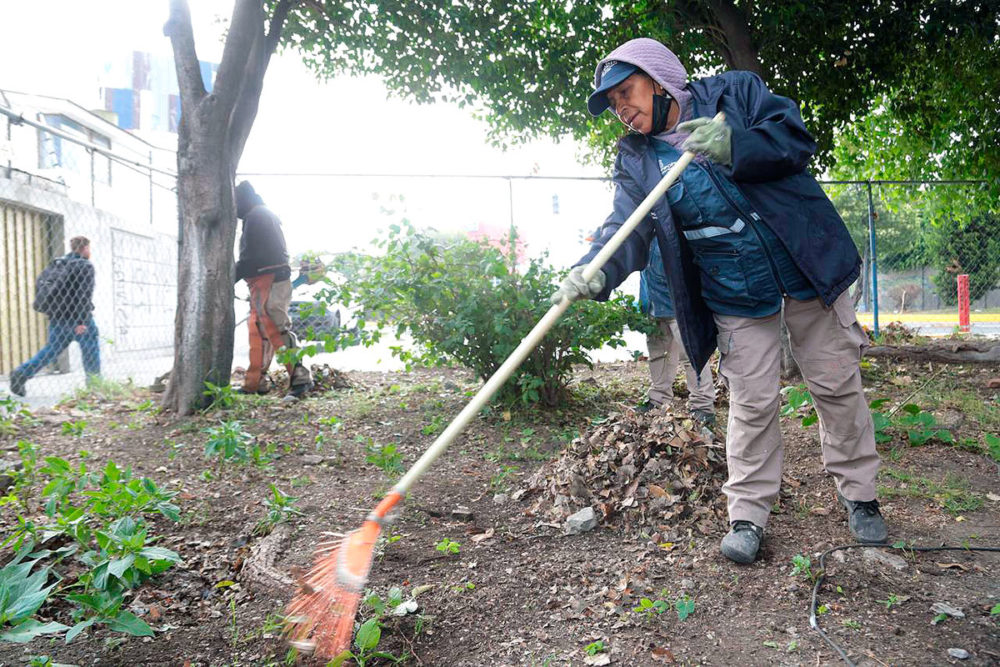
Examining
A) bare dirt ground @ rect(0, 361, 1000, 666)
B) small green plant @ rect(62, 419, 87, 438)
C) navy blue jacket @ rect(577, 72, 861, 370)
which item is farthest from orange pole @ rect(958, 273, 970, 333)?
small green plant @ rect(62, 419, 87, 438)

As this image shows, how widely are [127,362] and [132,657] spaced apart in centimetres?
826

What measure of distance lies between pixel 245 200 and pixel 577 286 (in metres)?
4.59

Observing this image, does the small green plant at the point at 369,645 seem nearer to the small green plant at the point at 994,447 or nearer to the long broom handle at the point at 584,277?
the long broom handle at the point at 584,277

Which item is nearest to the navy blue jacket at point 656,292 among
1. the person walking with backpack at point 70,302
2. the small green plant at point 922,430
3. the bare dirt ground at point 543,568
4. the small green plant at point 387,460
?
the bare dirt ground at point 543,568

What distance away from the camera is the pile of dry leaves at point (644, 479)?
2.85m

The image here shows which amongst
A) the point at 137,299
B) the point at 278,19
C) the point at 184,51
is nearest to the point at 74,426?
the point at 184,51

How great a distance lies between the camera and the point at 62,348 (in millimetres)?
6656

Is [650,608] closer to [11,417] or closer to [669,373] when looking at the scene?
[669,373]

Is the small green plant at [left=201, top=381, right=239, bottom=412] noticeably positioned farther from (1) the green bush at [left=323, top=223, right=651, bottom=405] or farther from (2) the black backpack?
(2) the black backpack

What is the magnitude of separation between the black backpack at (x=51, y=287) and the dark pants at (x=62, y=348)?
0.57 feet

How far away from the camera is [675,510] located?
283 centimetres

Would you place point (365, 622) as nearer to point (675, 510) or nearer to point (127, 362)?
Answer: point (675, 510)

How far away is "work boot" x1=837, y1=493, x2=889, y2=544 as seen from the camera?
257cm

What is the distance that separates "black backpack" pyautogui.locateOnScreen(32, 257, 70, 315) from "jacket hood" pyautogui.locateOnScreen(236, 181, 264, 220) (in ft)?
7.03
